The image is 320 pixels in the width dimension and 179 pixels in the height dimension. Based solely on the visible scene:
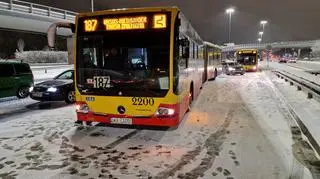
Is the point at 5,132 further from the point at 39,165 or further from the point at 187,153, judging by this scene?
the point at 187,153

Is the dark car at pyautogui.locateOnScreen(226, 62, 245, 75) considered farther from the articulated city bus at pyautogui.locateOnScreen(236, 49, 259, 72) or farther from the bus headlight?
the bus headlight

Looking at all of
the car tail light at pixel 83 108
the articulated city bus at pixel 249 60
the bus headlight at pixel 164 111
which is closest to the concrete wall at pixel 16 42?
the articulated city bus at pixel 249 60

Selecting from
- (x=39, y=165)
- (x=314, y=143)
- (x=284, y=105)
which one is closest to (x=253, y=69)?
(x=284, y=105)

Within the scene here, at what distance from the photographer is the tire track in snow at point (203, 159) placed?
5637mm

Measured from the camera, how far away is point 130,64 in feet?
25.5

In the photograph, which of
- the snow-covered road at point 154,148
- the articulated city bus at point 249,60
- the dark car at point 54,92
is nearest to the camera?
the snow-covered road at point 154,148

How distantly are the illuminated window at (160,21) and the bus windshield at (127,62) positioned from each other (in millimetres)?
166

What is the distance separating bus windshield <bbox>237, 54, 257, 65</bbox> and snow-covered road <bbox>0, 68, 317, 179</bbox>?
103ft

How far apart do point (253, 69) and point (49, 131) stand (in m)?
35.9

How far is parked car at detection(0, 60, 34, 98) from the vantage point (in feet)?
48.0

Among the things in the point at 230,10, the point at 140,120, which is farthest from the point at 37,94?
the point at 230,10

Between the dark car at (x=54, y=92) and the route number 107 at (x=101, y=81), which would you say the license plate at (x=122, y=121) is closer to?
the route number 107 at (x=101, y=81)

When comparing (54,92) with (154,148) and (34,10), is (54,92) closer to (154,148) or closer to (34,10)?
(154,148)

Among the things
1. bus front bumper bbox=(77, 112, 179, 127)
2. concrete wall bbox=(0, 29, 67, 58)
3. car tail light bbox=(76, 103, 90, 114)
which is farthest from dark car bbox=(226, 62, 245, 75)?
concrete wall bbox=(0, 29, 67, 58)
